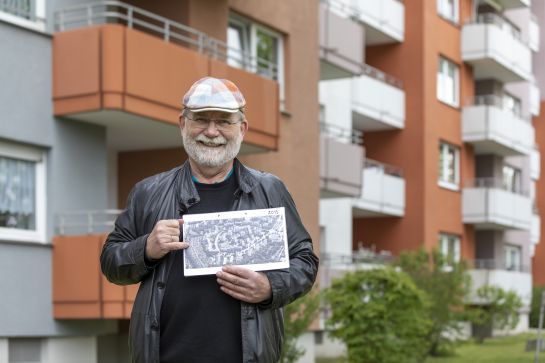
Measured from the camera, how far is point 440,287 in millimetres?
27391

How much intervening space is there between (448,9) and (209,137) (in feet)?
117

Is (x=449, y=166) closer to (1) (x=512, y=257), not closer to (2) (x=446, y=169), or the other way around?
(2) (x=446, y=169)

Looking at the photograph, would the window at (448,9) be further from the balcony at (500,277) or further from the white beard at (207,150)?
the white beard at (207,150)

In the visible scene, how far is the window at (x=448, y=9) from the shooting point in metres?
38.4

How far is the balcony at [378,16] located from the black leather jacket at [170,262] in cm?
2601

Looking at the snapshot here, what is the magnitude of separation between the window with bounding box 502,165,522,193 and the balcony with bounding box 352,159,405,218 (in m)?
9.83

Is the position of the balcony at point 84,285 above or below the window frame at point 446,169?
below

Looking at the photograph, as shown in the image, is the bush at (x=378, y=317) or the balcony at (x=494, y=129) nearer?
the bush at (x=378, y=317)

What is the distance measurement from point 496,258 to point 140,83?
2820cm

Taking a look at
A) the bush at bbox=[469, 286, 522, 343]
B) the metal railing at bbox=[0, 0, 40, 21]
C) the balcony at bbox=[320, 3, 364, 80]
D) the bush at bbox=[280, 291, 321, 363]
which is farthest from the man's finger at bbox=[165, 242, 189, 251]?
the bush at bbox=[469, 286, 522, 343]

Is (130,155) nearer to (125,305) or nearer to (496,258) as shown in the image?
(125,305)

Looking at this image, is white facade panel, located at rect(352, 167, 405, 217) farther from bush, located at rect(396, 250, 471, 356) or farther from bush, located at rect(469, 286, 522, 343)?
bush, located at rect(469, 286, 522, 343)

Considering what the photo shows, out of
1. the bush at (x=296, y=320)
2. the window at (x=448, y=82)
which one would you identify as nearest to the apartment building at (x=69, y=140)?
the bush at (x=296, y=320)

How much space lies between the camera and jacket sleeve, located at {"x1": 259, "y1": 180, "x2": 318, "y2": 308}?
14.8 feet
